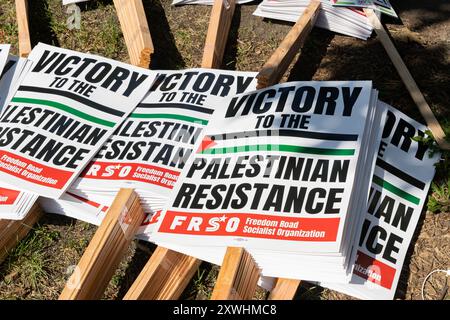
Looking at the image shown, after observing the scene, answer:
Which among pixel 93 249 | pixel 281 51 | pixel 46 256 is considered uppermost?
pixel 281 51

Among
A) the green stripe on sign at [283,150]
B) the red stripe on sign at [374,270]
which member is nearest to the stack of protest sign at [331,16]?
the green stripe on sign at [283,150]

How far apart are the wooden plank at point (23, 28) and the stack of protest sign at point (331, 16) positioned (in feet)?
4.37

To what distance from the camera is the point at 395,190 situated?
9.74ft

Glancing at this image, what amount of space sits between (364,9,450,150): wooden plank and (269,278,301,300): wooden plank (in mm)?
988

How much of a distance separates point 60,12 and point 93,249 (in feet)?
6.81

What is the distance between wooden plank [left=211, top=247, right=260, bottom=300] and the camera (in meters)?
2.51

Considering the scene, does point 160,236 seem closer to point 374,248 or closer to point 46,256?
point 46,256

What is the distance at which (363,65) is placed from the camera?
373cm

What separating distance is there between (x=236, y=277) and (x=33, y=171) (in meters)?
1.11

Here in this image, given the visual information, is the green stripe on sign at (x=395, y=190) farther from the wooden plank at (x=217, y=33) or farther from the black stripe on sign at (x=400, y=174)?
the wooden plank at (x=217, y=33)

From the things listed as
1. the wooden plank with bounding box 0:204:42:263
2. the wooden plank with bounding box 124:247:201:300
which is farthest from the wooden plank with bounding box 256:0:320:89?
the wooden plank with bounding box 0:204:42:263

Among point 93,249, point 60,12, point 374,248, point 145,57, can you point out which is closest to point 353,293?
point 374,248

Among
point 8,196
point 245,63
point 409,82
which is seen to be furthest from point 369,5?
point 8,196

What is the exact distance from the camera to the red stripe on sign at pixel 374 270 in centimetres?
274
